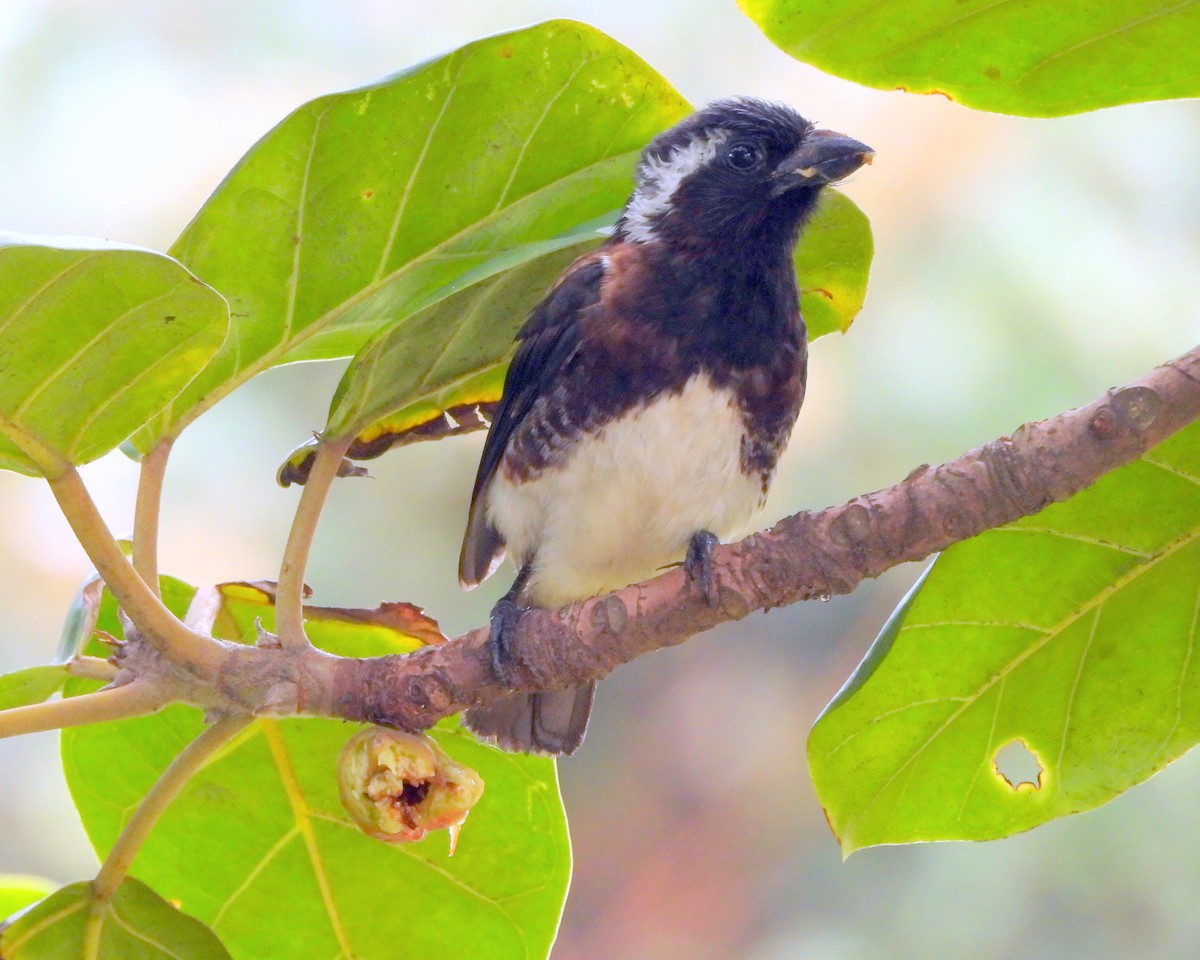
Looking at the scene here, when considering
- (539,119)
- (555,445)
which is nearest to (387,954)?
(555,445)

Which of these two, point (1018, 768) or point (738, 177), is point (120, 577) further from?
point (738, 177)

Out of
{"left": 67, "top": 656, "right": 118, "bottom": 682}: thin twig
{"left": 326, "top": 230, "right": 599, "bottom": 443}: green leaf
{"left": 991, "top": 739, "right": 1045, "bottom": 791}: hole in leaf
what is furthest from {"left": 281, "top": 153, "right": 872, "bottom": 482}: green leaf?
{"left": 991, "top": 739, "right": 1045, "bottom": 791}: hole in leaf

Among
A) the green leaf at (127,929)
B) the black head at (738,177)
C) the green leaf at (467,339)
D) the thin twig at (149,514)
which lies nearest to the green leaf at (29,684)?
the thin twig at (149,514)

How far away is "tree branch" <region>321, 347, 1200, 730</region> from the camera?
42.2 inches

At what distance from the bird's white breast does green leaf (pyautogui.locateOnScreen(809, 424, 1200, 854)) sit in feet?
1.73

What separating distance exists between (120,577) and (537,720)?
69 cm

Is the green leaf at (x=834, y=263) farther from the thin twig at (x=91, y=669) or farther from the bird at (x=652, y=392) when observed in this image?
the thin twig at (x=91, y=669)

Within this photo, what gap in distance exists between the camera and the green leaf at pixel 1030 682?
137cm

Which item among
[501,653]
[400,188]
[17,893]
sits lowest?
[17,893]

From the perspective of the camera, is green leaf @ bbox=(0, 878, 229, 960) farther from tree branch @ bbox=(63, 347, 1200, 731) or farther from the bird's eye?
the bird's eye

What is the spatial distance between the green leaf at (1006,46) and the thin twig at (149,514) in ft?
2.50

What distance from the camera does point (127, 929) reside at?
137 centimetres

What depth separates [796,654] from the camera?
14.7 ft

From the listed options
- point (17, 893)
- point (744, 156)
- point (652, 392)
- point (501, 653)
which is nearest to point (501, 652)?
point (501, 653)
